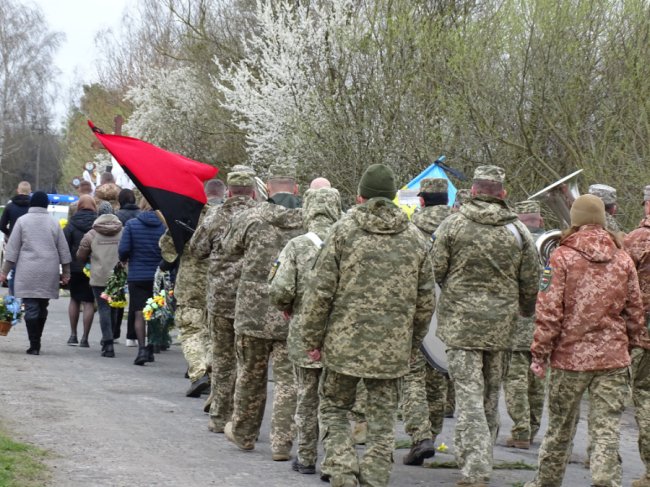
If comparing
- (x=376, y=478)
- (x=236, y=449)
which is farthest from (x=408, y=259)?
(x=236, y=449)

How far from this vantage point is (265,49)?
93.9 feet

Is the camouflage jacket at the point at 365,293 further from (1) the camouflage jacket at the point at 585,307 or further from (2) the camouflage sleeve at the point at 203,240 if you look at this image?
(2) the camouflage sleeve at the point at 203,240

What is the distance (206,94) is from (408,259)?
98.8 feet

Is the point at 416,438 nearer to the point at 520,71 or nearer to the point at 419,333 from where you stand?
the point at 419,333

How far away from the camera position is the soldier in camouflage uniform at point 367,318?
7668 millimetres

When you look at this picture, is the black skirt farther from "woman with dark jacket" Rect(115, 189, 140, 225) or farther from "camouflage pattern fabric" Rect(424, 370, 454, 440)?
"camouflage pattern fabric" Rect(424, 370, 454, 440)

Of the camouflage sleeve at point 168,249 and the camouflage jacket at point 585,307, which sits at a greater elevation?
the camouflage sleeve at point 168,249

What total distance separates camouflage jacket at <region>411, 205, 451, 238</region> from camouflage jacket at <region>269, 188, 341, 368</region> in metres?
1.37

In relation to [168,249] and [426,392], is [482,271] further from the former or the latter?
[168,249]

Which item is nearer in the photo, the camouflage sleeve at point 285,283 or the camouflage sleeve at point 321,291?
the camouflage sleeve at point 321,291

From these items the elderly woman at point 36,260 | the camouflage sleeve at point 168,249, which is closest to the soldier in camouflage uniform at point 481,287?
the camouflage sleeve at point 168,249

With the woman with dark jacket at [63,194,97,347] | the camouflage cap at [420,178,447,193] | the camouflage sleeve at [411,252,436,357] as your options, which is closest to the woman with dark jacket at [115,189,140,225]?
the woman with dark jacket at [63,194,97,347]

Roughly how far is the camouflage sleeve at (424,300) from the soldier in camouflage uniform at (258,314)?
1805 millimetres

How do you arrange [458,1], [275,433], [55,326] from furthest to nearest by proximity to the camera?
[458,1], [55,326], [275,433]
